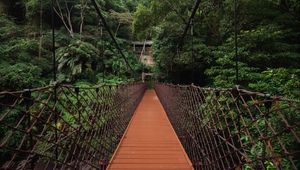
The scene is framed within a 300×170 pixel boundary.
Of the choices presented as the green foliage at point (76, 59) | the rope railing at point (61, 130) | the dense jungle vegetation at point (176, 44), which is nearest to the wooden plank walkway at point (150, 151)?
the rope railing at point (61, 130)

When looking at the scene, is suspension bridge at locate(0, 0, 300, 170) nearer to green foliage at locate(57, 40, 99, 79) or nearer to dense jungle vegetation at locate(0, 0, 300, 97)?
dense jungle vegetation at locate(0, 0, 300, 97)

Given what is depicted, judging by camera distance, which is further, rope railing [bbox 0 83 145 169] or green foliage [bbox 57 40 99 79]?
green foliage [bbox 57 40 99 79]

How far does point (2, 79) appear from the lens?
646cm

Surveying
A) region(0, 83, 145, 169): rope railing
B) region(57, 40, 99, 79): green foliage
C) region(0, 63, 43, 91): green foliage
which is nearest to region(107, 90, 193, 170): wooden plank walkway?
region(0, 83, 145, 169): rope railing

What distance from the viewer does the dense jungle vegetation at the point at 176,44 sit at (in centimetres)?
530

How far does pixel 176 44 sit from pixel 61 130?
7.66 m

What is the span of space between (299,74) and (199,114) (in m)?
2.94

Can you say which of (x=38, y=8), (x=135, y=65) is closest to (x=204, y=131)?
(x=38, y=8)

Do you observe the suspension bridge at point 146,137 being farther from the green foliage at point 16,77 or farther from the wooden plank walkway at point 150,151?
the green foliage at point 16,77

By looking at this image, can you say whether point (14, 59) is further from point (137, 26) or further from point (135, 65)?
point (135, 65)

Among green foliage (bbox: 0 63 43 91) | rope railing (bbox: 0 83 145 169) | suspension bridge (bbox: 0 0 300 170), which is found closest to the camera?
rope railing (bbox: 0 83 145 169)

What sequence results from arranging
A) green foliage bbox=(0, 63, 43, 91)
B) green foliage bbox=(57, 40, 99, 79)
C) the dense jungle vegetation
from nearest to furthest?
the dense jungle vegetation
green foliage bbox=(0, 63, 43, 91)
green foliage bbox=(57, 40, 99, 79)

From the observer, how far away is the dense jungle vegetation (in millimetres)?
5305

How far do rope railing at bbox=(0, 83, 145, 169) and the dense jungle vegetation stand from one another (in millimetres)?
1445
